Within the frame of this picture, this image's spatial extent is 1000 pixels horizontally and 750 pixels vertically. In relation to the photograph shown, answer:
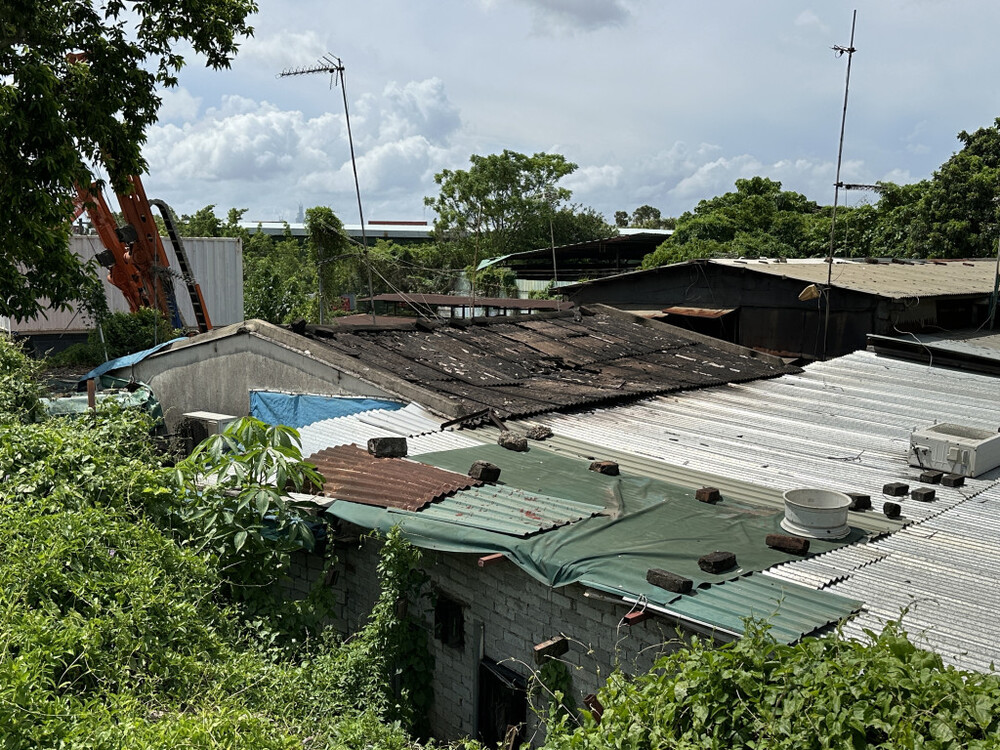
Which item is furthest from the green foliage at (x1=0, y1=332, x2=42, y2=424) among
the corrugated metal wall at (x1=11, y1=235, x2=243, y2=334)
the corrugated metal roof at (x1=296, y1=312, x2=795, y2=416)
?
the corrugated metal wall at (x1=11, y1=235, x2=243, y2=334)

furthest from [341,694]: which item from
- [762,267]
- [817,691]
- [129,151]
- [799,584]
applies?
[762,267]

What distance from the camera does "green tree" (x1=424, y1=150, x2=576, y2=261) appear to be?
45375 millimetres

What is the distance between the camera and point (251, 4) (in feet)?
38.8

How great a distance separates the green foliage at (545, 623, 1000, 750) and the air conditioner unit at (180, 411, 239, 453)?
28.4 feet

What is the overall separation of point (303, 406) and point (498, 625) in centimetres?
512

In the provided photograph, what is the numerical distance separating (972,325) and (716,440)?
1304cm

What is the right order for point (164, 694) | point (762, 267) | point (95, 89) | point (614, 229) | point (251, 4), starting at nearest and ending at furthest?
point (164, 694) → point (95, 89) → point (251, 4) → point (762, 267) → point (614, 229)

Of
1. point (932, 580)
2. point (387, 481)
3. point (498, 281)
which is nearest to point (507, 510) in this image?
point (387, 481)

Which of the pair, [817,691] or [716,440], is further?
[716,440]

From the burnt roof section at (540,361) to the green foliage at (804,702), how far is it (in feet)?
18.6

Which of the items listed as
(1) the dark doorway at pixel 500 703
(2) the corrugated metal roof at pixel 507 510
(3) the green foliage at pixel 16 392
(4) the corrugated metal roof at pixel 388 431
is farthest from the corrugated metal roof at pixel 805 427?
(3) the green foliage at pixel 16 392

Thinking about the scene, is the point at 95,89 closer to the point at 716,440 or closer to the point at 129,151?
the point at 129,151

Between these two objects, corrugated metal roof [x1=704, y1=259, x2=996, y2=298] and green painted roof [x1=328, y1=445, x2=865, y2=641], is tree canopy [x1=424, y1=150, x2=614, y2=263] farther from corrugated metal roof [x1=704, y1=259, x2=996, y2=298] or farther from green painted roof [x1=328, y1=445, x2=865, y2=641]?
green painted roof [x1=328, y1=445, x2=865, y2=641]

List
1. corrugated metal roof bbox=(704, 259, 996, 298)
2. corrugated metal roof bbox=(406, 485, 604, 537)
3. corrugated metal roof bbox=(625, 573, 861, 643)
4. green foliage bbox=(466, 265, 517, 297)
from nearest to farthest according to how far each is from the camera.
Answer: corrugated metal roof bbox=(625, 573, 861, 643) < corrugated metal roof bbox=(406, 485, 604, 537) < corrugated metal roof bbox=(704, 259, 996, 298) < green foliage bbox=(466, 265, 517, 297)
